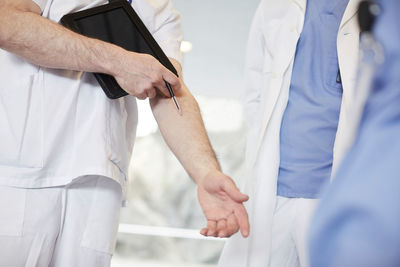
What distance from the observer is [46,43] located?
1121 mm

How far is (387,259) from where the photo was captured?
376mm

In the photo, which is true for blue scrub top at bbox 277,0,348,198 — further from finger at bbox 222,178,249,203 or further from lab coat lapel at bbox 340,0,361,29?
finger at bbox 222,178,249,203

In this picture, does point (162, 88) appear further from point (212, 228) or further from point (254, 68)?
point (254, 68)

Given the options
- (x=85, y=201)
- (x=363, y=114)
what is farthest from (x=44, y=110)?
(x=363, y=114)

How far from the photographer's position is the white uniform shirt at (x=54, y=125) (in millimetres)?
1130

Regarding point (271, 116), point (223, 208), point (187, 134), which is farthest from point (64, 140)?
point (271, 116)

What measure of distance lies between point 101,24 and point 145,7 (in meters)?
0.16

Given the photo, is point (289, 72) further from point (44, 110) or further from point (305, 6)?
point (44, 110)

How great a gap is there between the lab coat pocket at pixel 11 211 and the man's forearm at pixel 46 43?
28 centimetres

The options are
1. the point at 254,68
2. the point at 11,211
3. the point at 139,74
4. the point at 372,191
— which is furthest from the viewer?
the point at 254,68

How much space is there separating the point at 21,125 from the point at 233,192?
496 mm

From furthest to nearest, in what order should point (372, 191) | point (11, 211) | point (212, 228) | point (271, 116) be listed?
point (271, 116) < point (11, 211) < point (212, 228) < point (372, 191)

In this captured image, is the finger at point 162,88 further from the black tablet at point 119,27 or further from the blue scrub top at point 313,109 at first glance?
the blue scrub top at point 313,109

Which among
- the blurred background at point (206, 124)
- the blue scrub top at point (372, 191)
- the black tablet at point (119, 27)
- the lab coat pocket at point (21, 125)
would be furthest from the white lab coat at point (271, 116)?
the blurred background at point (206, 124)
